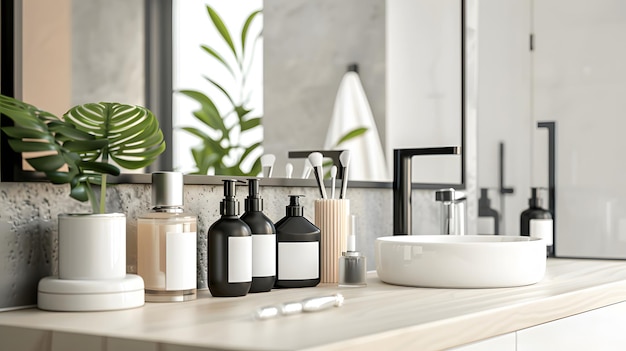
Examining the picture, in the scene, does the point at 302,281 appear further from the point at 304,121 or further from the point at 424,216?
the point at 424,216

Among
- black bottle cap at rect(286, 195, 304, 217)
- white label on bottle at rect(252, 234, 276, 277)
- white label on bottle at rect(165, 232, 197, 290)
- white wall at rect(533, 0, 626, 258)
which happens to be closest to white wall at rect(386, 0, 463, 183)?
white wall at rect(533, 0, 626, 258)

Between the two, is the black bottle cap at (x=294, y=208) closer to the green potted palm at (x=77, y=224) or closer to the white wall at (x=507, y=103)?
the green potted palm at (x=77, y=224)

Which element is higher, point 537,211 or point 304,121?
point 304,121

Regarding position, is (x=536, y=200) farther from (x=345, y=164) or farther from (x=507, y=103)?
(x=345, y=164)

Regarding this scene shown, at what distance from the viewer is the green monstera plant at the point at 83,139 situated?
38.7 inches

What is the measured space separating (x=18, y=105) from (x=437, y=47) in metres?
1.13

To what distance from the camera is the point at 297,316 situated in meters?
0.97

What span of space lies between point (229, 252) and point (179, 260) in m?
0.08

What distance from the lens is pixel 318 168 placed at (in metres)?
1.42

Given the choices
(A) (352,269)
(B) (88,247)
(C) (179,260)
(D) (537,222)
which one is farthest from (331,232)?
(D) (537,222)

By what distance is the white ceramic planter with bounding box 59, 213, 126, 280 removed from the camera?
1.00 m

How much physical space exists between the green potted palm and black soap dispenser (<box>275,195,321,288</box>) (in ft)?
1.03

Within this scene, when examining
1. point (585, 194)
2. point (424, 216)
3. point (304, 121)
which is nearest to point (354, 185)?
point (304, 121)

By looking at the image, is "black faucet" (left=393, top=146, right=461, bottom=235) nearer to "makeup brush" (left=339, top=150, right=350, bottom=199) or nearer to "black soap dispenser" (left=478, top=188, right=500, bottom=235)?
"makeup brush" (left=339, top=150, right=350, bottom=199)
